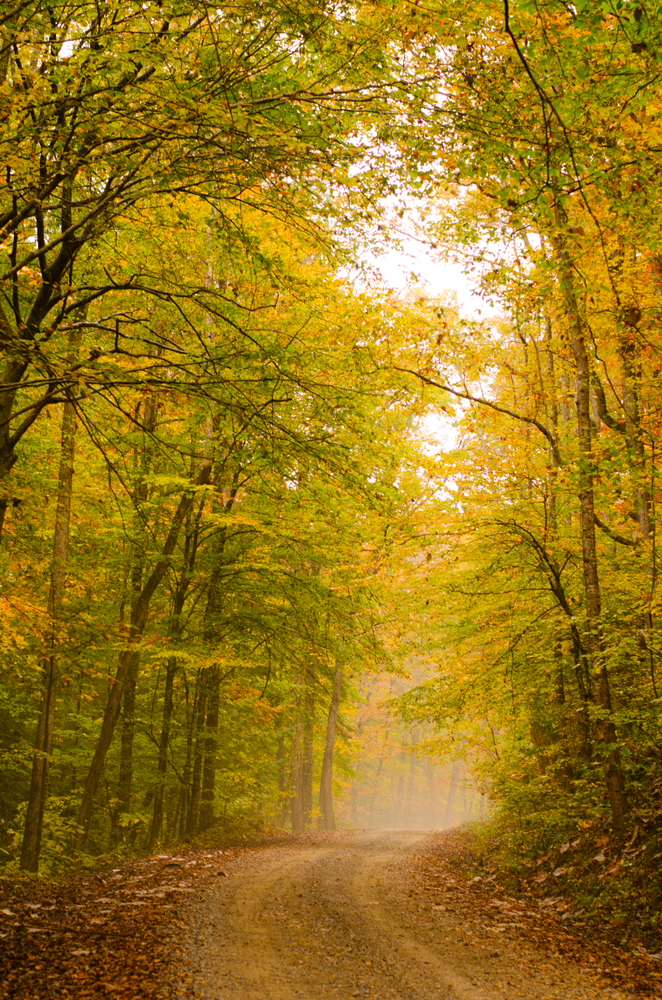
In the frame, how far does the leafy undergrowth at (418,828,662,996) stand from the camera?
5336 millimetres

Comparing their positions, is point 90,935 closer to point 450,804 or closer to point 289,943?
point 289,943

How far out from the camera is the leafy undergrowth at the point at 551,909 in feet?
17.5

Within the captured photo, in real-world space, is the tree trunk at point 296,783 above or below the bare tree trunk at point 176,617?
below

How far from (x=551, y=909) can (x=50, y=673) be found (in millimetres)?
7632

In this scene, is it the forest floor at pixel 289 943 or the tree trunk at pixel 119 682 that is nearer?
the forest floor at pixel 289 943

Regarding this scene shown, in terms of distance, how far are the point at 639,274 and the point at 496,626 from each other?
19.4ft

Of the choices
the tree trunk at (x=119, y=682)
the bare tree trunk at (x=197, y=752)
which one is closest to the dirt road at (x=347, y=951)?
the tree trunk at (x=119, y=682)

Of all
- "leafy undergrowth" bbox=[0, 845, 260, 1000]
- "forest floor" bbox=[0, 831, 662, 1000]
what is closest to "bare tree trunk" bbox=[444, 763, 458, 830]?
"forest floor" bbox=[0, 831, 662, 1000]

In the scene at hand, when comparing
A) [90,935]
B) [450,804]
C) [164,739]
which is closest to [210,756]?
[164,739]

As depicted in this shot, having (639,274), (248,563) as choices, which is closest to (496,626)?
(248,563)

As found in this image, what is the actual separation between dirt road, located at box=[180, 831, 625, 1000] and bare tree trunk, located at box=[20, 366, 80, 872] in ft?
10.6

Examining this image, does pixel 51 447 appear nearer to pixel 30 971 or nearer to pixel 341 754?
pixel 30 971

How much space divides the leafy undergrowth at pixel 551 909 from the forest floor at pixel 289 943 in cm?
3

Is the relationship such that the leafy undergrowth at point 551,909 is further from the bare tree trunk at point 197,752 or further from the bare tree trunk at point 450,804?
the bare tree trunk at point 450,804
